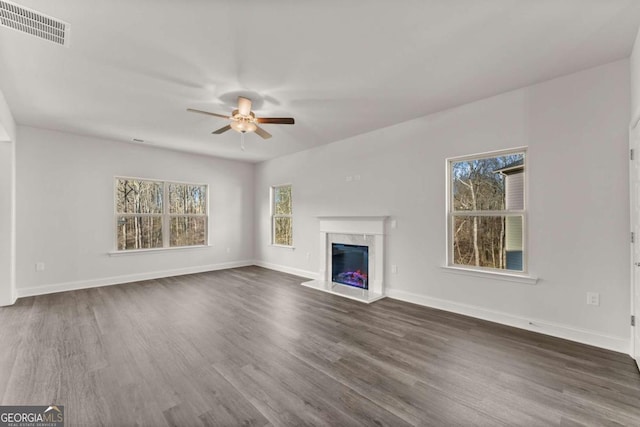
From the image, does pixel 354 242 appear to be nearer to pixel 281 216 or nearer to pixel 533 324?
pixel 281 216

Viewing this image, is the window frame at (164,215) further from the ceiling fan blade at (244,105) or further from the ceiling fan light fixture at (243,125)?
the ceiling fan blade at (244,105)

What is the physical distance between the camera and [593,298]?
8.87 feet

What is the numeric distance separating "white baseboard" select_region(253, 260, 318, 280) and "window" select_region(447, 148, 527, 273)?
2.79 m

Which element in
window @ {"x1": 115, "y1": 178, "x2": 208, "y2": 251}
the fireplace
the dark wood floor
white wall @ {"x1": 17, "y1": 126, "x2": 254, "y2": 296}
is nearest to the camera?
the dark wood floor

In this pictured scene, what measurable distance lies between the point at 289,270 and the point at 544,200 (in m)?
4.71

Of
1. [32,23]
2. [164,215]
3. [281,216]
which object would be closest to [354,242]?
[281,216]

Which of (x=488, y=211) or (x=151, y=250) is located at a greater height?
(x=488, y=211)

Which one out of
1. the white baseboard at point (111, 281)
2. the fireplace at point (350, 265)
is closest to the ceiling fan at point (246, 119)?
the fireplace at point (350, 265)

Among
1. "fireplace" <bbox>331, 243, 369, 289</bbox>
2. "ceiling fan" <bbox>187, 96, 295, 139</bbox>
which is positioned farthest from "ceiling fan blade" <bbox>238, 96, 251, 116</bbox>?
"fireplace" <bbox>331, 243, 369, 289</bbox>

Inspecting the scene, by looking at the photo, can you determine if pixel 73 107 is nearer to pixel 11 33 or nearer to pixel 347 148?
pixel 11 33

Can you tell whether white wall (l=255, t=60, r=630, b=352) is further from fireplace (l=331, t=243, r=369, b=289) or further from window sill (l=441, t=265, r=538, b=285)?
A: fireplace (l=331, t=243, r=369, b=289)

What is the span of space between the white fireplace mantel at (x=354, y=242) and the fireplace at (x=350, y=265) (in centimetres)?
8

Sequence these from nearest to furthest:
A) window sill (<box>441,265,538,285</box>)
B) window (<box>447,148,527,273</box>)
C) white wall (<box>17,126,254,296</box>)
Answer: window sill (<box>441,265,538,285</box>), window (<box>447,148,527,273</box>), white wall (<box>17,126,254,296</box>)

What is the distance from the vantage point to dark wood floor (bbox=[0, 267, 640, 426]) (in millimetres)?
1778
